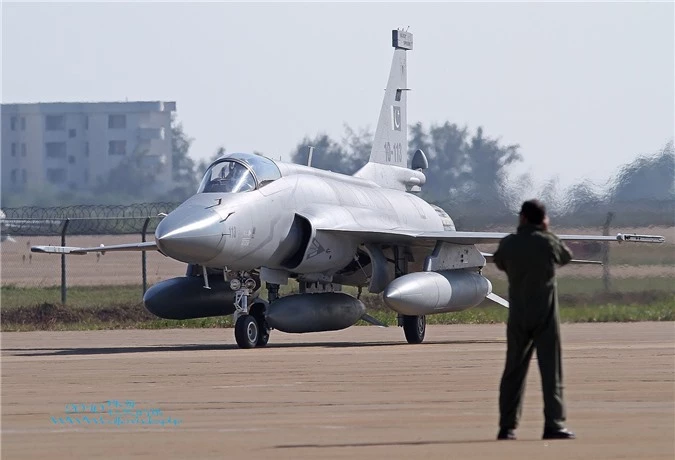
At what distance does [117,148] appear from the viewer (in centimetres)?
6956

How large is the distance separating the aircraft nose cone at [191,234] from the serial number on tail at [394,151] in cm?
759

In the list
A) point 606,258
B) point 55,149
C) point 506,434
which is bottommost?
point 506,434

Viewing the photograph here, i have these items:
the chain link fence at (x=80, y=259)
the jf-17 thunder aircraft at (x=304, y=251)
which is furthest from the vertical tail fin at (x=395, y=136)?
the chain link fence at (x=80, y=259)

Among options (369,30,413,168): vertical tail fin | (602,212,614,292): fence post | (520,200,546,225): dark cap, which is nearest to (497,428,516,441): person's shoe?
(520,200,546,225): dark cap

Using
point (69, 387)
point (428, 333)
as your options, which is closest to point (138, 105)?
point (428, 333)

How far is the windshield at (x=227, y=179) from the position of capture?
64.0ft

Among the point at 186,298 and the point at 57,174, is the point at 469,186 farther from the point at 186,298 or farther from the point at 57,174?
the point at 57,174

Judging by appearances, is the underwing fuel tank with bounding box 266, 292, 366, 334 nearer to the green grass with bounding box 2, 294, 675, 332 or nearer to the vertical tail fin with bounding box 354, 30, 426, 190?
the vertical tail fin with bounding box 354, 30, 426, 190

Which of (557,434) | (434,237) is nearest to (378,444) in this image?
(557,434)

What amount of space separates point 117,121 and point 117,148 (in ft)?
29.9

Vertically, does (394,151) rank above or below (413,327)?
above

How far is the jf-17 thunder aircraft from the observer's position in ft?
63.0

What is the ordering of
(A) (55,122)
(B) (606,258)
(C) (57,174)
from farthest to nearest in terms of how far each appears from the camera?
(A) (55,122) < (C) (57,174) < (B) (606,258)

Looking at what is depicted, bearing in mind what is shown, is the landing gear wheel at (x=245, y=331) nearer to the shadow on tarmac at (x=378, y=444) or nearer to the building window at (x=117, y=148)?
the shadow on tarmac at (x=378, y=444)
